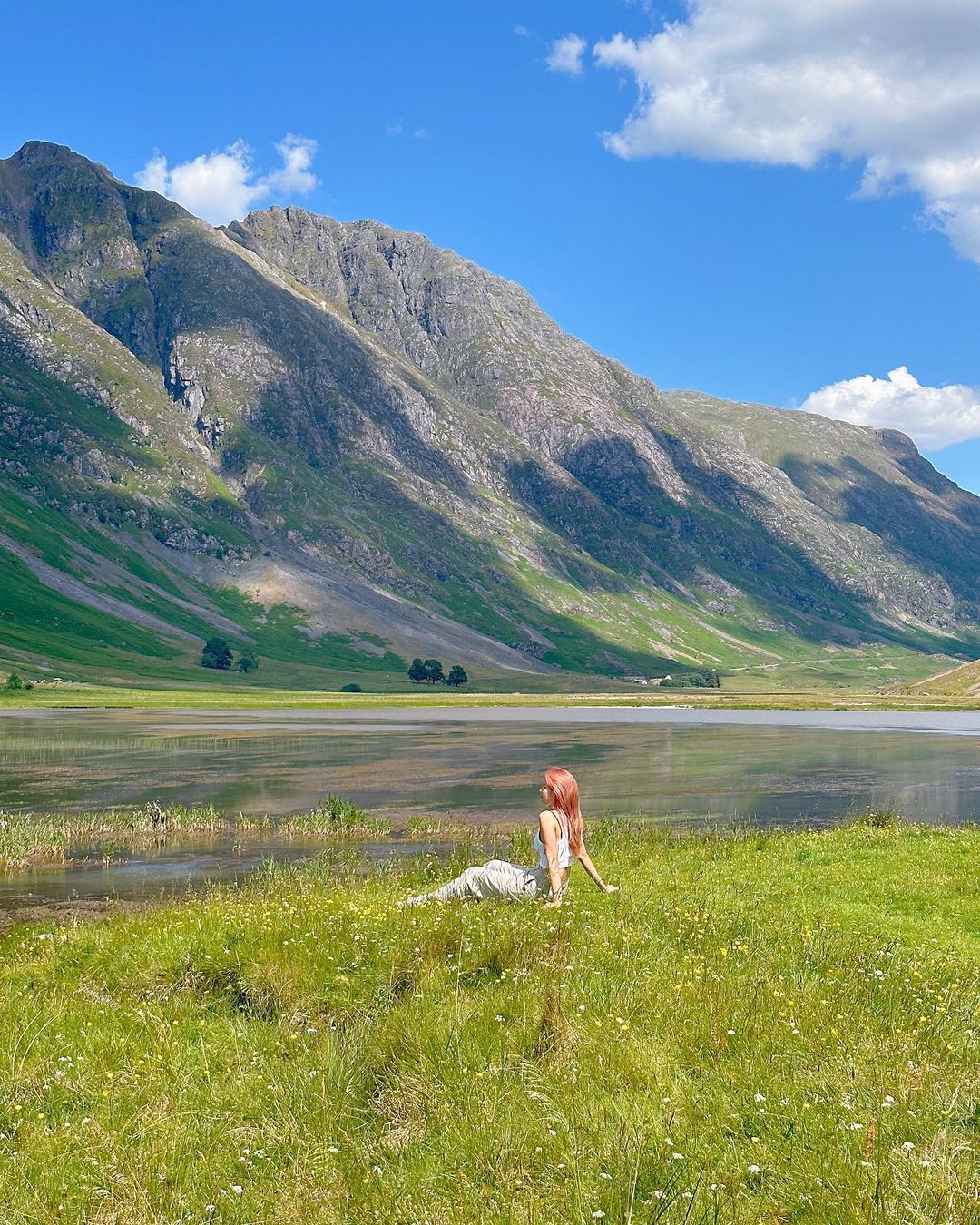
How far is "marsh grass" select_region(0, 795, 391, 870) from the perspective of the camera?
39.0 m

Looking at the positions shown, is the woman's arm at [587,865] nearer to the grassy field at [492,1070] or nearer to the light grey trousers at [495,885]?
the grassy field at [492,1070]

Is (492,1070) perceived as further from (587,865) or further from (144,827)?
(144,827)

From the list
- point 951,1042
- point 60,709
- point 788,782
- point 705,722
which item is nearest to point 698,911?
point 951,1042

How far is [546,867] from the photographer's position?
64.1ft

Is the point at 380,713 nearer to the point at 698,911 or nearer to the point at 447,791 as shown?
the point at 447,791

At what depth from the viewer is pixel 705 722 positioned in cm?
14100

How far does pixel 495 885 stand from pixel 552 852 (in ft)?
4.92

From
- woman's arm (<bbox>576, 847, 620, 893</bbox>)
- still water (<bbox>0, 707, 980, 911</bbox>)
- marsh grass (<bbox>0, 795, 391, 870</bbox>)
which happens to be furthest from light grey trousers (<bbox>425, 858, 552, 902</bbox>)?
marsh grass (<bbox>0, 795, 391, 870</bbox>)

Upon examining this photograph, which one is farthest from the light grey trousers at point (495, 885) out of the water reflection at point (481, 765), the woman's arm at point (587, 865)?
the water reflection at point (481, 765)

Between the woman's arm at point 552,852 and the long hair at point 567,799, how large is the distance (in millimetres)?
378

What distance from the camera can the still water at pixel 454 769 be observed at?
50.8m

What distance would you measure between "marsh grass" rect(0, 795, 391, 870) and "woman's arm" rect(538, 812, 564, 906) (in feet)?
83.3

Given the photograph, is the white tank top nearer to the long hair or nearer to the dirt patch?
the long hair

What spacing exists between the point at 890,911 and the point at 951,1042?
36.0 feet
